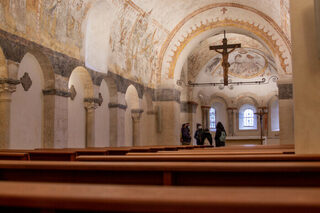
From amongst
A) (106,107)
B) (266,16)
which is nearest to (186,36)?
(266,16)

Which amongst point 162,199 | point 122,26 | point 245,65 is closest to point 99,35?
point 122,26

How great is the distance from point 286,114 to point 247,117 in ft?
42.2

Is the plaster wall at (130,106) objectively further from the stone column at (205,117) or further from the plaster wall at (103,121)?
the stone column at (205,117)

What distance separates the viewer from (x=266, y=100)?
1224 inches

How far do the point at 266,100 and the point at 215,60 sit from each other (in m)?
5.49

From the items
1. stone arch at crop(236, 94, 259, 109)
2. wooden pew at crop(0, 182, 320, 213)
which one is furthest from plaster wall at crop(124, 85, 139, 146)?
wooden pew at crop(0, 182, 320, 213)

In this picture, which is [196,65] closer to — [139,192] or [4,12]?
[4,12]

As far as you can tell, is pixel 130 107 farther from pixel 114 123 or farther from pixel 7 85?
pixel 7 85

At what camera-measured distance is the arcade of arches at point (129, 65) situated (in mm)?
10234

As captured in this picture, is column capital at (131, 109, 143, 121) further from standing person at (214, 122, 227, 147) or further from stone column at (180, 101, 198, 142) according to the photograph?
stone column at (180, 101, 198, 142)

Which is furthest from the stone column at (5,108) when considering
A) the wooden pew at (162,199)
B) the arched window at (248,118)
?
the arched window at (248,118)

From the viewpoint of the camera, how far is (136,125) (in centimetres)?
1988

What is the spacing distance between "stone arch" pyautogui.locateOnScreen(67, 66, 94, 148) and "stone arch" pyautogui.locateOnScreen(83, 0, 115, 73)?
0.60 metres

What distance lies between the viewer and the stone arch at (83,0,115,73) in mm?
15148
